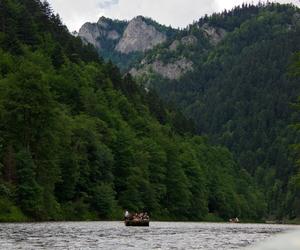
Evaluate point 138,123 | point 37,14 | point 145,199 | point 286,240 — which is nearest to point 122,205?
point 145,199

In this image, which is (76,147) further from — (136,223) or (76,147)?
(136,223)

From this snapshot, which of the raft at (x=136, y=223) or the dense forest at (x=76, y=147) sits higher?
the dense forest at (x=76, y=147)

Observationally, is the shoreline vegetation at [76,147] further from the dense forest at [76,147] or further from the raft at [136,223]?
the raft at [136,223]

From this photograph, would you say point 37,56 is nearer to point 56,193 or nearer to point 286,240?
point 56,193

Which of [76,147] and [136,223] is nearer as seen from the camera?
[136,223]

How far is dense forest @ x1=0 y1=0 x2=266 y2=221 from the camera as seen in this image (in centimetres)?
9075

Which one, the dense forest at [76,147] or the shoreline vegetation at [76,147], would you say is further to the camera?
the dense forest at [76,147]

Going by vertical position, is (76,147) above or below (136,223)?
above

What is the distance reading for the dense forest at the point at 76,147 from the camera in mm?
90750

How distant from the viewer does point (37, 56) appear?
139 meters

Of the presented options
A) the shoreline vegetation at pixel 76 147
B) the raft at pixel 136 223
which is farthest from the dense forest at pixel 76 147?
the raft at pixel 136 223

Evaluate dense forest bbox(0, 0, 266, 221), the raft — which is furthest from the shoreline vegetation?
the raft

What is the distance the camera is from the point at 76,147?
111625 millimetres

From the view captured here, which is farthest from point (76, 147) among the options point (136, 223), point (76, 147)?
point (136, 223)
